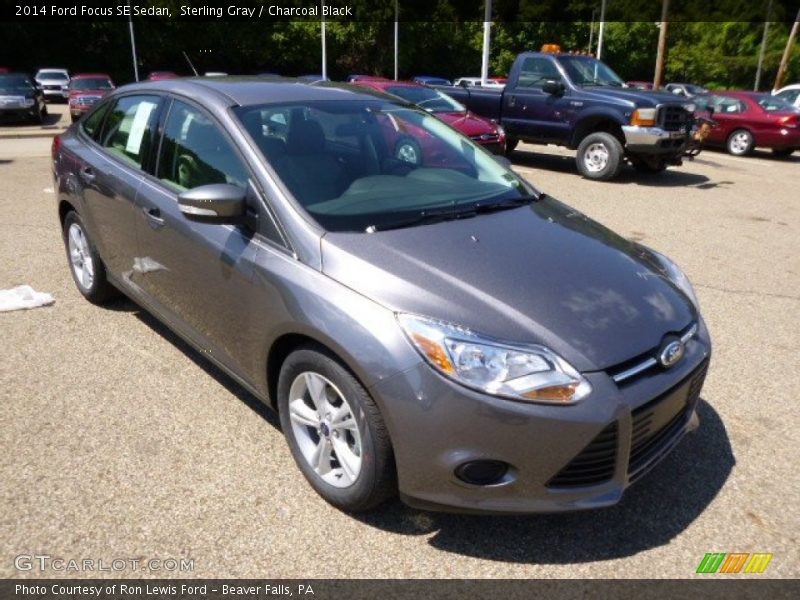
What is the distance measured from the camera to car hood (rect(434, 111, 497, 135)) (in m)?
10.6

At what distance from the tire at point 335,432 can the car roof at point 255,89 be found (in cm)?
144

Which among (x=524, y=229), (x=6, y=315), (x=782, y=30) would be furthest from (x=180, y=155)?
(x=782, y=30)

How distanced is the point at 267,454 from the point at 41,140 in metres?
16.0

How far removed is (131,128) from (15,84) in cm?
1866

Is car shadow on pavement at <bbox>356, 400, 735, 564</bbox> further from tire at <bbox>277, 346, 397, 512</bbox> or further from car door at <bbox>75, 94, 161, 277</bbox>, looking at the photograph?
car door at <bbox>75, 94, 161, 277</bbox>

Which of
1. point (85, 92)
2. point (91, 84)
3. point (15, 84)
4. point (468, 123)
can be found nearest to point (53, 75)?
point (91, 84)

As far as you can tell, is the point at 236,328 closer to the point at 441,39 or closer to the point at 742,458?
the point at 742,458

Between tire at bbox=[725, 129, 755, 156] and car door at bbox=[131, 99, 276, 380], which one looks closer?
car door at bbox=[131, 99, 276, 380]

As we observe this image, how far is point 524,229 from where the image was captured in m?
3.07

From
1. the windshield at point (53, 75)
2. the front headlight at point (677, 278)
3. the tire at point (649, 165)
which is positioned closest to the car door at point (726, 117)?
the tire at point (649, 165)

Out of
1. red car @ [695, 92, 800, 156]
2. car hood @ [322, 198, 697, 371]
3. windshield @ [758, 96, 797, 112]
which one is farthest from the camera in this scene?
windshield @ [758, 96, 797, 112]

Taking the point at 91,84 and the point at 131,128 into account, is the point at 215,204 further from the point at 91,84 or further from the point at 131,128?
the point at 91,84

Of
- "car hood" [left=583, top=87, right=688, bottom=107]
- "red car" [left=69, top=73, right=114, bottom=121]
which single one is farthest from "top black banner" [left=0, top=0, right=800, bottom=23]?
"car hood" [left=583, top=87, right=688, bottom=107]

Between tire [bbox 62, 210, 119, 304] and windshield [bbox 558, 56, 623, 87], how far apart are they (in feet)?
29.9
